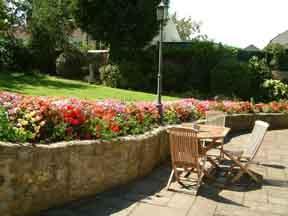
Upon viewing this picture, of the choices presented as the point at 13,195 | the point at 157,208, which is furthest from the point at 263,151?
the point at 13,195

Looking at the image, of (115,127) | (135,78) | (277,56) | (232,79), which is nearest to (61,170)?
(115,127)

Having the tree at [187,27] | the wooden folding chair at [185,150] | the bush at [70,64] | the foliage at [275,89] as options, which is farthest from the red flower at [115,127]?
the tree at [187,27]

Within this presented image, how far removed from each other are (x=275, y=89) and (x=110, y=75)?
24.1 ft

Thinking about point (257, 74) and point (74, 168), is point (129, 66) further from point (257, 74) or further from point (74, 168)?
point (74, 168)

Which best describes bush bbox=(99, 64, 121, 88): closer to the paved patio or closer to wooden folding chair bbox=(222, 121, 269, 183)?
the paved patio

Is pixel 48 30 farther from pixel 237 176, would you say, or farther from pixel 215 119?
pixel 237 176

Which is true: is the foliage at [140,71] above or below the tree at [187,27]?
below

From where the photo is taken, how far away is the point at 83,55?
62.1 ft

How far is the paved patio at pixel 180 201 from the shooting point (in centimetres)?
437

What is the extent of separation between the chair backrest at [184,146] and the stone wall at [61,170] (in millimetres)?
611

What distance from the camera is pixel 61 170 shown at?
4324 mm

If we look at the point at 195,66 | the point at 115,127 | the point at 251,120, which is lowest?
the point at 251,120

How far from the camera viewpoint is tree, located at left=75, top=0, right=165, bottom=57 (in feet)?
54.5

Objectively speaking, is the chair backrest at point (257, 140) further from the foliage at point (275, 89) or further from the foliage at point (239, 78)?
the foliage at point (275, 89)
